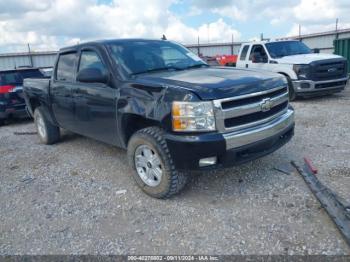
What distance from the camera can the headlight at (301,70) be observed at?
9.06 m

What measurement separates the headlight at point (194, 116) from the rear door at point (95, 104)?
3.70 feet

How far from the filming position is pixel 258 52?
10586mm

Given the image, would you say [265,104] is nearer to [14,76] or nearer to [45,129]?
[45,129]

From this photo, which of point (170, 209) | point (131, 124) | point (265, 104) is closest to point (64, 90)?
point (131, 124)

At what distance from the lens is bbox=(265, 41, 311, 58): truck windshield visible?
1013cm

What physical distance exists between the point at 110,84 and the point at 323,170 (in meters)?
3.03

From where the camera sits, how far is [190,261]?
275 cm

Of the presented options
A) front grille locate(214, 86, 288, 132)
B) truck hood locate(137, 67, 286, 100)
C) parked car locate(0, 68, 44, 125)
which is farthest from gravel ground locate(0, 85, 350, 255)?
parked car locate(0, 68, 44, 125)

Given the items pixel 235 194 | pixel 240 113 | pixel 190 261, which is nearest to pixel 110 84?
pixel 240 113

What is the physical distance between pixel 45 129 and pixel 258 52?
716 cm

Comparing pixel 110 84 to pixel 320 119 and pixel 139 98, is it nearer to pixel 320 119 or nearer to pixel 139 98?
pixel 139 98

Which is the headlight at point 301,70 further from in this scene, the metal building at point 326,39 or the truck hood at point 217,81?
the metal building at point 326,39

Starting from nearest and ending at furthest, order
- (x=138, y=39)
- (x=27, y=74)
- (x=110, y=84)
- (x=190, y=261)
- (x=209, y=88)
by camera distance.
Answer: (x=190, y=261) → (x=209, y=88) → (x=110, y=84) → (x=138, y=39) → (x=27, y=74)

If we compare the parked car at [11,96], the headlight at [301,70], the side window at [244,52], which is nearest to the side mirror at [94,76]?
the parked car at [11,96]
